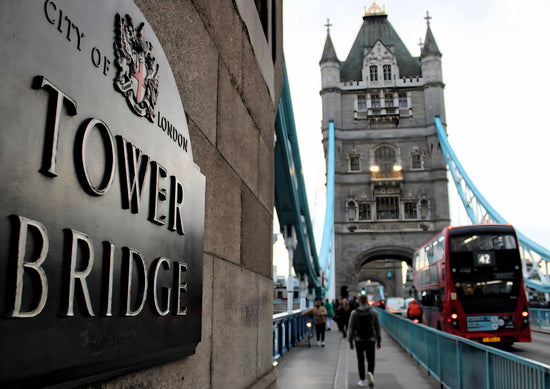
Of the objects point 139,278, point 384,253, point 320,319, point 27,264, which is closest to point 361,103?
point 384,253

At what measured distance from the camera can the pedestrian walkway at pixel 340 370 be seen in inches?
299

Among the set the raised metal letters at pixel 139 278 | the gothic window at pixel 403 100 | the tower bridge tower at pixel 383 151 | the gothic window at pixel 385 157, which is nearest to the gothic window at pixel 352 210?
the tower bridge tower at pixel 383 151

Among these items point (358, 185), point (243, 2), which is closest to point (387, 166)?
point (358, 185)

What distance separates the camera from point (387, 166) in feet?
147

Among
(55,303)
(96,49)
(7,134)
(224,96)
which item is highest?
(224,96)

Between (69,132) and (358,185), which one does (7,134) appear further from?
(358,185)

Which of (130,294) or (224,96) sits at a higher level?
(224,96)

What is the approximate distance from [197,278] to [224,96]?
1254 mm

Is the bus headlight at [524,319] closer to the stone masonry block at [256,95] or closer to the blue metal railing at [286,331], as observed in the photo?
the blue metal railing at [286,331]

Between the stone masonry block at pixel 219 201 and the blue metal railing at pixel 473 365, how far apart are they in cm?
230

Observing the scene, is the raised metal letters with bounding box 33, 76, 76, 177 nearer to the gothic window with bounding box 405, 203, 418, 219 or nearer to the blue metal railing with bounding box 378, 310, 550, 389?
the blue metal railing with bounding box 378, 310, 550, 389

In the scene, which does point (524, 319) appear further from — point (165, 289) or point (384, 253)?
point (384, 253)

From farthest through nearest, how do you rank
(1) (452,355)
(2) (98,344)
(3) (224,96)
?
(1) (452,355) < (3) (224,96) < (2) (98,344)

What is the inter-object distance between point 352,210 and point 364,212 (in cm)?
101
